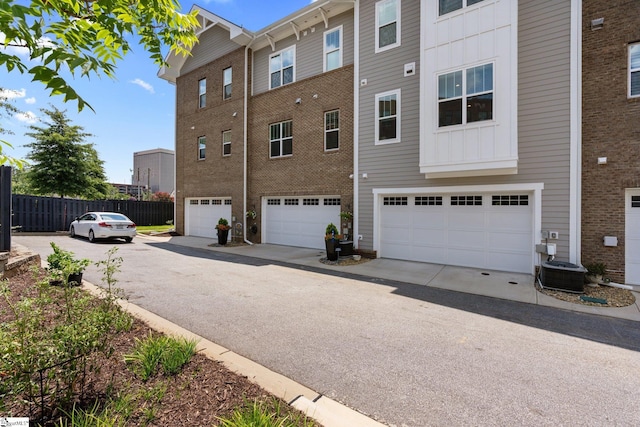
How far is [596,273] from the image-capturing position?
728 cm

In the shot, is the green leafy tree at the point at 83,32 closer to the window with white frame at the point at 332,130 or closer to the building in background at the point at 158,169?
the window with white frame at the point at 332,130

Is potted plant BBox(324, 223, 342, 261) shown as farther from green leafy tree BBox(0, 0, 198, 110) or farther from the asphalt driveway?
green leafy tree BBox(0, 0, 198, 110)

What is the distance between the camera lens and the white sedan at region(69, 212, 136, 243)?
13789mm

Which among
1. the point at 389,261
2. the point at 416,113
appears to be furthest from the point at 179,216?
the point at 416,113

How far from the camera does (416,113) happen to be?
9.97 m

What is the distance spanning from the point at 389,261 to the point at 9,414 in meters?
9.19

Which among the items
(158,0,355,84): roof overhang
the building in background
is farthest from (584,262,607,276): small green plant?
the building in background

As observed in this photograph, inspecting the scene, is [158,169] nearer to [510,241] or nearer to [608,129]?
[510,241]

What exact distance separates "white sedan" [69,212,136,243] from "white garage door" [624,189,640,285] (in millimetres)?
17939

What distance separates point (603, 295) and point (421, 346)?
544 cm

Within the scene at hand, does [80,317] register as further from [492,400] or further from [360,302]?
[360,302]

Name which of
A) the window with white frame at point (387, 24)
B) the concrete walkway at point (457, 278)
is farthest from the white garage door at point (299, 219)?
the window with white frame at point (387, 24)

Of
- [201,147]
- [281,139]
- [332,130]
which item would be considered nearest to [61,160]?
[201,147]

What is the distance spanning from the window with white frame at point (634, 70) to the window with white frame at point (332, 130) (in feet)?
27.1
